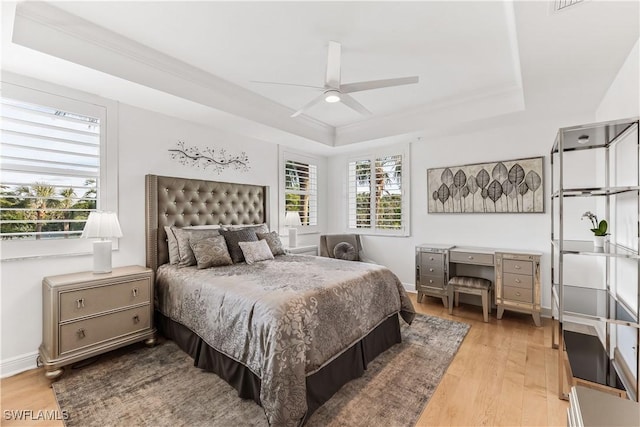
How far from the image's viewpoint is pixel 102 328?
240 centimetres

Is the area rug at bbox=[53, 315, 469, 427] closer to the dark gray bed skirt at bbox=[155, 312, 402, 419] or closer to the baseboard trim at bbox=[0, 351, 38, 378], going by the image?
the dark gray bed skirt at bbox=[155, 312, 402, 419]

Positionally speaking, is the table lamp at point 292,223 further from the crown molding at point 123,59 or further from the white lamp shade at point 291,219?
the crown molding at point 123,59

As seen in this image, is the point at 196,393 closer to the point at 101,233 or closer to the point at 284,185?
the point at 101,233

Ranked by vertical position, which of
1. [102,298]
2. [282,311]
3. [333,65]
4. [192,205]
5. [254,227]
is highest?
[333,65]

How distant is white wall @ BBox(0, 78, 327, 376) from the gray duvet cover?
0.68 metres

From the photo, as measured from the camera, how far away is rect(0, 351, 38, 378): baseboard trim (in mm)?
2273

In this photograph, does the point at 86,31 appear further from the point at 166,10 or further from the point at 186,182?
the point at 186,182

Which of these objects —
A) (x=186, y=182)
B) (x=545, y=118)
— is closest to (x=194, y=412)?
(x=186, y=182)

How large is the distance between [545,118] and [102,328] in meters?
5.13

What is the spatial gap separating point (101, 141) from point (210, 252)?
149 cm

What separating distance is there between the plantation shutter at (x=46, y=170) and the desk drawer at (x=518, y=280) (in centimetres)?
450

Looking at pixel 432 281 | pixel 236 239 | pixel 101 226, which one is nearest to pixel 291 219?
pixel 236 239

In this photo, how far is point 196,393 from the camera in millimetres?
2047

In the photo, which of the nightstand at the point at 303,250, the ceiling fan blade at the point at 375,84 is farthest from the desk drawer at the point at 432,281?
the ceiling fan blade at the point at 375,84
